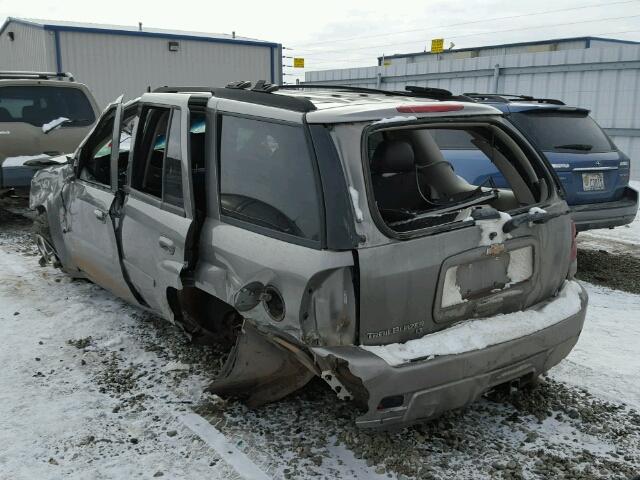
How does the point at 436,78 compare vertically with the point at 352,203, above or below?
above

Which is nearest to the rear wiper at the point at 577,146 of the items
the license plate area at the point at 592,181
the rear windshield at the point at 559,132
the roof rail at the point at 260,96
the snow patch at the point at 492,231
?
the rear windshield at the point at 559,132

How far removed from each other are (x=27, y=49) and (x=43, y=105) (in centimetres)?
1415

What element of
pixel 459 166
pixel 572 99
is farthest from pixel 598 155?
pixel 572 99

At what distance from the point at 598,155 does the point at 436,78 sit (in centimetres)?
1175

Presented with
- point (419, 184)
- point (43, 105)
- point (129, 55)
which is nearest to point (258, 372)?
point (419, 184)

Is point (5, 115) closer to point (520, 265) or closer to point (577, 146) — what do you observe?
point (577, 146)

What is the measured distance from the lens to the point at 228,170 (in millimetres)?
3240

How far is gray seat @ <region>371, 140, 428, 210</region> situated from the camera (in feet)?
11.8

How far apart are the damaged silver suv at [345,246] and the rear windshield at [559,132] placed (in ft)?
8.83

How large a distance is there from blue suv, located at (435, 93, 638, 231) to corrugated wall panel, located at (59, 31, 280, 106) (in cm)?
1593

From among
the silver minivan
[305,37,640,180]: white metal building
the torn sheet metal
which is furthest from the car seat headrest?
[305,37,640,180]: white metal building

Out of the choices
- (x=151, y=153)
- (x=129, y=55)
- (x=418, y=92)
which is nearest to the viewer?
(x=418, y=92)

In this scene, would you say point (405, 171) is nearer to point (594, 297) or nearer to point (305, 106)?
point (305, 106)

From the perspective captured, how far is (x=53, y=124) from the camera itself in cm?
839
